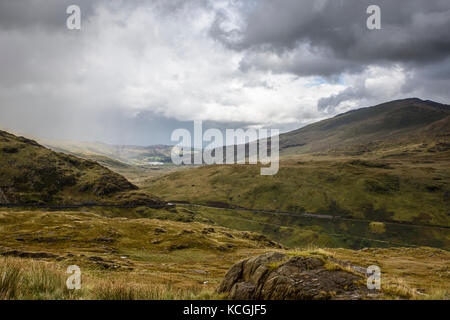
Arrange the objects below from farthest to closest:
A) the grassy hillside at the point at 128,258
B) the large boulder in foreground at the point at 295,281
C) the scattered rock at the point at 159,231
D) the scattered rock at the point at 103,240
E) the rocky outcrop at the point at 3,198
A: the rocky outcrop at the point at 3,198
the scattered rock at the point at 159,231
the scattered rock at the point at 103,240
the large boulder in foreground at the point at 295,281
the grassy hillside at the point at 128,258

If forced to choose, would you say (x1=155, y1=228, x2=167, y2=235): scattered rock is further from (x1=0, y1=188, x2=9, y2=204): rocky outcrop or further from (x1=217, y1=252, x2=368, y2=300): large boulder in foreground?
(x1=0, y1=188, x2=9, y2=204): rocky outcrop

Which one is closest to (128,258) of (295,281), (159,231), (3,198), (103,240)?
(103,240)

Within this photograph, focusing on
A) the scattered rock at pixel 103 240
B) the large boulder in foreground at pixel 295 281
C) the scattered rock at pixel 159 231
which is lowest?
the scattered rock at pixel 159 231

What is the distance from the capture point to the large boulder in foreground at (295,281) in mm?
11531

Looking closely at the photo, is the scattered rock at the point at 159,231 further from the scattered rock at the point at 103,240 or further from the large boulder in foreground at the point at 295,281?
the large boulder in foreground at the point at 295,281

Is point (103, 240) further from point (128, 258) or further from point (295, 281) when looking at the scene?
point (295, 281)

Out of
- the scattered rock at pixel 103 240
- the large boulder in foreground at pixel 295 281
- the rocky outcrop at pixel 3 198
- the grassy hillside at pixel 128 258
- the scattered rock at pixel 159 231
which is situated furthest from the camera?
the rocky outcrop at pixel 3 198

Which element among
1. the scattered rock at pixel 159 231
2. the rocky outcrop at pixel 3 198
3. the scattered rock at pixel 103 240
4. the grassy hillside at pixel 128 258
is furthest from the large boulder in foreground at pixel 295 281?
the rocky outcrop at pixel 3 198

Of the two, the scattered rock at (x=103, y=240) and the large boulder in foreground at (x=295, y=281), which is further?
the scattered rock at (x=103, y=240)

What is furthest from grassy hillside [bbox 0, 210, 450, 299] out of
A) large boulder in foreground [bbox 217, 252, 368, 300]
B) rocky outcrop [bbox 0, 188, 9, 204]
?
rocky outcrop [bbox 0, 188, 9, 204]

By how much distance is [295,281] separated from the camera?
12.2 metres

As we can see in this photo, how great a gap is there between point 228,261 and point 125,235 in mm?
40215
